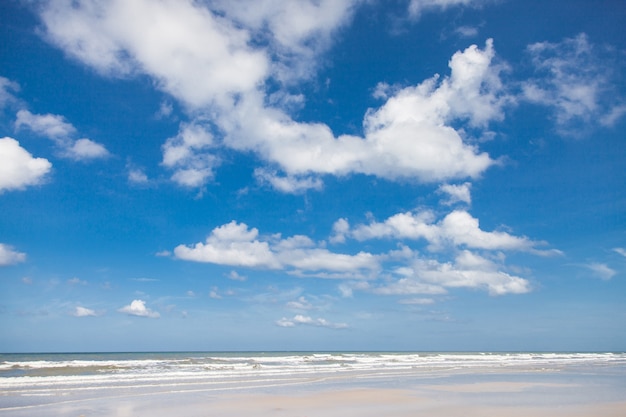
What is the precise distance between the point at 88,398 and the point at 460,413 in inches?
620

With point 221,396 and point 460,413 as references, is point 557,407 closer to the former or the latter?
point 460,413

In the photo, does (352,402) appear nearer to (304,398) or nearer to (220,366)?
(304,398)

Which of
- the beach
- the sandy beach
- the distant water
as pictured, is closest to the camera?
the sandy beach

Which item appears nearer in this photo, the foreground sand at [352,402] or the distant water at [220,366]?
the foreground sand at [352,402]

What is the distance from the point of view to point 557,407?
17.7 meters

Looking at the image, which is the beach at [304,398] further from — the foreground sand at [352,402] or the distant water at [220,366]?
the distant water at [220,366]

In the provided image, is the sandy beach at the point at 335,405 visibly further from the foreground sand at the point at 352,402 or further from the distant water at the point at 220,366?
the distant water at the point at 220,366

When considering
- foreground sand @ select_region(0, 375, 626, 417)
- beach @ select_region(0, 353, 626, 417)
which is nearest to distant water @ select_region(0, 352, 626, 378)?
beach @ select_region(0, 353, 626, 417)

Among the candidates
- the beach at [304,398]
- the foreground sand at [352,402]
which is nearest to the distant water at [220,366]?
the beach at [304,398]

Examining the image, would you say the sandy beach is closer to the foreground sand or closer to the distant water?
the foreground sand

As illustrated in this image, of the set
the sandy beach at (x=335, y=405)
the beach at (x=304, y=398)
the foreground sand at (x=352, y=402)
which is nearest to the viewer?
the sandy beach at (x=335, y=405)

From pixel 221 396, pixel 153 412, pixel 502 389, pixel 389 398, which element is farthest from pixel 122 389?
pixel 502 389

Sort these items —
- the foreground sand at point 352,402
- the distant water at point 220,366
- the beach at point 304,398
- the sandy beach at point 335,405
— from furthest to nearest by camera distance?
the distant water at point 220,366 < the beach at point 304,398 < the foreground sand at point 352,402 < the sandy beach at point 335,405

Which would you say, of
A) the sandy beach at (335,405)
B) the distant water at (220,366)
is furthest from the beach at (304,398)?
the distant water at (220,366)
